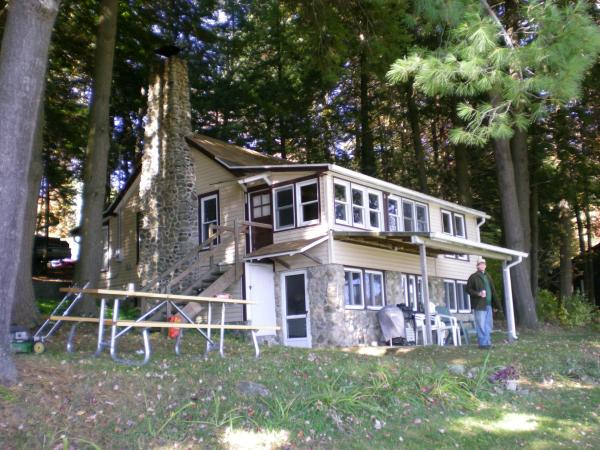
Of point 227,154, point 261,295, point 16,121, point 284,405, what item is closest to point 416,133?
point 227,154

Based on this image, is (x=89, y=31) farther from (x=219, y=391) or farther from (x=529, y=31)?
(x=219, y=391)

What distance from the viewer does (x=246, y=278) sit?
16000mm

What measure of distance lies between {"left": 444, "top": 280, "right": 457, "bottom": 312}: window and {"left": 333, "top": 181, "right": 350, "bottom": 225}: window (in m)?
6.26

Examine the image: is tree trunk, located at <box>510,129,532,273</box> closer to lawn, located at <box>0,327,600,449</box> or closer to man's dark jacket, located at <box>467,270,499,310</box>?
man's dark jacket, located at <box>467,270,499,310</box>

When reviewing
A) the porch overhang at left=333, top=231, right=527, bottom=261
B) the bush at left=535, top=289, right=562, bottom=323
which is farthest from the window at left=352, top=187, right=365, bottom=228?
the bush at left=535, top=289, right=562, bottom=323

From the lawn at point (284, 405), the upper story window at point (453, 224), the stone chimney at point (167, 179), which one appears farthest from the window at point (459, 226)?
the lawn at point (284, 405)

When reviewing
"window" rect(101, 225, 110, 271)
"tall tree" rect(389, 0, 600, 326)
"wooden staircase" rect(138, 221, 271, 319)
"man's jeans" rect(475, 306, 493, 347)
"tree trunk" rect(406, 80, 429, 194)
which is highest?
"tree trunk" rect(406, 80, 429, 194)

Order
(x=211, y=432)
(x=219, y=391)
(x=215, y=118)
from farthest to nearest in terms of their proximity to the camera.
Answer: (x=215, y=118) < (x=219, y=391) < (x=211, y=432)

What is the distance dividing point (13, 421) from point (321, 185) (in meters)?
11.6

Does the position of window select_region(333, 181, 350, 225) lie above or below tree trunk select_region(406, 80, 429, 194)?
below

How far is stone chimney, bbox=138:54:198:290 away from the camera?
741 inches

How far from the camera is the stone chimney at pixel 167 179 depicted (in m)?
18.8

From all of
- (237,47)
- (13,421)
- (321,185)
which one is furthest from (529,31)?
(237,47)

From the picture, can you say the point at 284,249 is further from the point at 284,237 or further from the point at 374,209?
the point at 374,209
